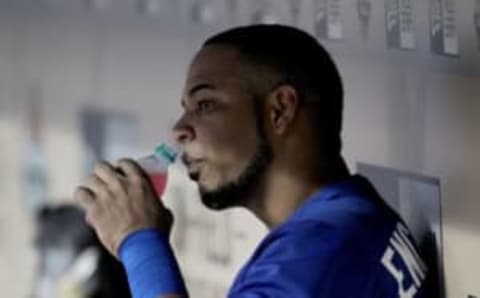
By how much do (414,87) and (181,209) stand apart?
69cm

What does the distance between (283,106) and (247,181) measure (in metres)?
0.11

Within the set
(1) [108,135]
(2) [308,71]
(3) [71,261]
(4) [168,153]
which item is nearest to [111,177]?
(4) [168,153]

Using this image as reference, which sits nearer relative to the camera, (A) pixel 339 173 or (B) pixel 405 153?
(A) pixel 339 173

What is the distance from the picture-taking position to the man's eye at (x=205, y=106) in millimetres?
1476

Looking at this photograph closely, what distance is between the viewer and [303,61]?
1435 mm

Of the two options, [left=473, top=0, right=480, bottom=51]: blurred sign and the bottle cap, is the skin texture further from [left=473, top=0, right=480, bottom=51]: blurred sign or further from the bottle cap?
[left=473, top=0, right=480, bottom=51]: blurred sign

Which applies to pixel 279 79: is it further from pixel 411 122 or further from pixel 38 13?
pixel 38 13

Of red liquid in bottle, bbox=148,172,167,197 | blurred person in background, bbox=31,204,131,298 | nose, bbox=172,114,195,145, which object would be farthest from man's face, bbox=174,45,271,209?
blurred person in background, bbox=31,204,131,298

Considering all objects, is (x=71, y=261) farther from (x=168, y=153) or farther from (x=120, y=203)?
(x=120, y=203)

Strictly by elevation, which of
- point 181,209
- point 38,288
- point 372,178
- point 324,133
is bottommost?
point 38,288

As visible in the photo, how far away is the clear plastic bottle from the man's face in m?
0.09

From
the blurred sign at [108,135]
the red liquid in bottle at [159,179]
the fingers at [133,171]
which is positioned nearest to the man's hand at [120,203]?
the fingers at [133,171]

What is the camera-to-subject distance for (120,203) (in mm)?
1442

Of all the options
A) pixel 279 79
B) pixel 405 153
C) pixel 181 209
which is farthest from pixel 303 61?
pixel 181 209
